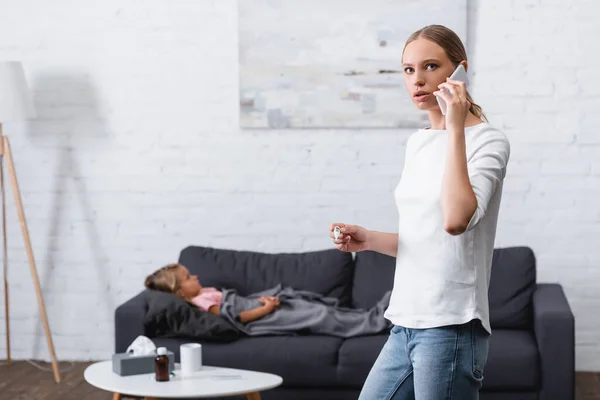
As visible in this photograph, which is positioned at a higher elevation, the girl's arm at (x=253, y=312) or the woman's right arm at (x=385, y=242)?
the woman's right arm at (x=385, y=242)

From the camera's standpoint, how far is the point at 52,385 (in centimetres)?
408

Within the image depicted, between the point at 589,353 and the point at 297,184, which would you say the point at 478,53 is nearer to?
the point at 297,184

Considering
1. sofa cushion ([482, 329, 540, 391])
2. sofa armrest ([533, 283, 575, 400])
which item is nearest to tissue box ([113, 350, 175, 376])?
sofa cushion ([482, 329, 540, 391])

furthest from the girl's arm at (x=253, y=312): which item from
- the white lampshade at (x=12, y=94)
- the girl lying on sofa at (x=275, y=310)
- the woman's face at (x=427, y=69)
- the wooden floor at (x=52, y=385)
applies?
the woman's face at (x=427, y=69)

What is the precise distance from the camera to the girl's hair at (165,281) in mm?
3738

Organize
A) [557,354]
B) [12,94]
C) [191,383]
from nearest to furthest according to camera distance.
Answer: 1. [191,383]
2. [557,354]
3. [12,94]

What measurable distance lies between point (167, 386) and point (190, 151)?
1721mm

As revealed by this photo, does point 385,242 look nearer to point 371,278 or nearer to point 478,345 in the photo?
point 478,345

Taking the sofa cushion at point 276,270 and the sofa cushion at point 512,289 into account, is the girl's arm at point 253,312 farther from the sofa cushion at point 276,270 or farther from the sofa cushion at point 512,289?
the sofa cushion at point 512,289

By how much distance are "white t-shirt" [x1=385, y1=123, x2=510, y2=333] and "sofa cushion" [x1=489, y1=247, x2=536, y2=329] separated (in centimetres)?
224

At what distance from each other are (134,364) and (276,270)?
1039 millimetres

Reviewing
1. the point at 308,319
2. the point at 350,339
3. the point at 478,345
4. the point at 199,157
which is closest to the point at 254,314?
the point at 308,319

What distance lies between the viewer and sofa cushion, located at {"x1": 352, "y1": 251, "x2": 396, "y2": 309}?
3.86 metres

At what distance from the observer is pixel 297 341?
11.6 feet
